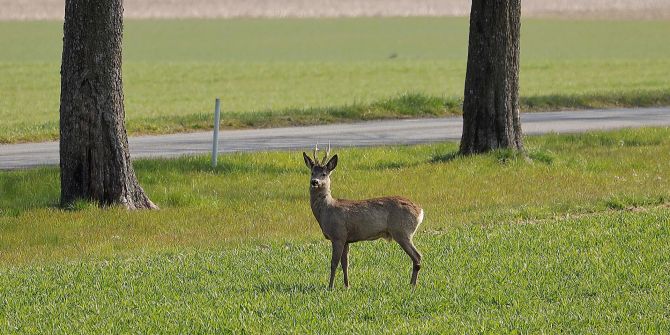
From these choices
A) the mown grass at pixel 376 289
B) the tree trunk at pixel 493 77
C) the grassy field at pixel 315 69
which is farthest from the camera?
the grassy field at pixel 315 69

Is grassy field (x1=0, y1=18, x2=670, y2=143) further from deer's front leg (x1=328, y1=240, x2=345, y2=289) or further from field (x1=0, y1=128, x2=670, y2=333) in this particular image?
deer's front leg (x1=328, y1=240, x2=345, y2=289)

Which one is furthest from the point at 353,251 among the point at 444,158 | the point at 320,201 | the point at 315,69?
the point at 315,69

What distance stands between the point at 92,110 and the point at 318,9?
96.7 m

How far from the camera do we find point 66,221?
16.6 m

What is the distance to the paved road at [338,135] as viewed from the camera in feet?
80.3

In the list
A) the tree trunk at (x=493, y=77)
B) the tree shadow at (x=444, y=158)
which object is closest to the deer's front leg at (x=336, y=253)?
the tree shadow at (x=444, y=158)

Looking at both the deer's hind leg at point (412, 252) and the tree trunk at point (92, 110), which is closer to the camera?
the deer's hind leg at point (412, 252)

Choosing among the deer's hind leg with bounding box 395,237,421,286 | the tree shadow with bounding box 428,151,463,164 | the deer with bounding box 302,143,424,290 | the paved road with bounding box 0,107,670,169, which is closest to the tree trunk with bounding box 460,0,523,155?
the tree shadow with bounding box 428,151,463,164

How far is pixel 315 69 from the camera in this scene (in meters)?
61.6

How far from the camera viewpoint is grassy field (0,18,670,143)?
3347cm

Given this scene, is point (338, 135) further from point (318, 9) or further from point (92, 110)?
point (318, 9)

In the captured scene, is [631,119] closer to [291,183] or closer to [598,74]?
[291,183]

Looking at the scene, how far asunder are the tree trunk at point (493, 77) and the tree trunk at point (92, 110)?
680cm

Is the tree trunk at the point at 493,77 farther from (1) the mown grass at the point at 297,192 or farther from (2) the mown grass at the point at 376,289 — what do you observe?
(2) the mown grass at the point at 376,289
